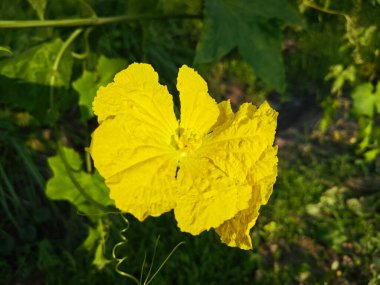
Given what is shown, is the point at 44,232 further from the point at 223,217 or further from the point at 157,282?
the point at 223,217

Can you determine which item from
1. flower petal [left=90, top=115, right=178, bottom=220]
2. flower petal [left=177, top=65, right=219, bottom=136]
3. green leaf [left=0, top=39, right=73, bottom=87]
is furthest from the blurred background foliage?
flower petal [left=90, top=115, right=178, bottom=220]

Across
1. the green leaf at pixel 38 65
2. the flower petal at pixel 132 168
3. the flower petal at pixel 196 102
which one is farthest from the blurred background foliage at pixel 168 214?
the flower petal at pixel 132 168

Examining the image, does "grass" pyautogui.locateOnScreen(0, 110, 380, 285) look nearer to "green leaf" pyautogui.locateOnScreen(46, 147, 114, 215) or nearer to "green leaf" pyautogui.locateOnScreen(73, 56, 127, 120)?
"green leaf" pyautogui.locateOnScreen(46, 147, 114, 215)

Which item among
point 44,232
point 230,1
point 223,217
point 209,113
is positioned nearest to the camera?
point 223,217

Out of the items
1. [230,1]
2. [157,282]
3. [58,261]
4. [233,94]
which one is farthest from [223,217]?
[233,94]

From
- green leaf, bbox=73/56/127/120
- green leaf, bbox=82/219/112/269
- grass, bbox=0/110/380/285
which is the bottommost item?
grass, bbox=0/110/380/285

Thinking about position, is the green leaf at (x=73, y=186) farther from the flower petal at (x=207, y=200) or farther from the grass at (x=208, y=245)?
the flower petal at (x=207, y=200)
